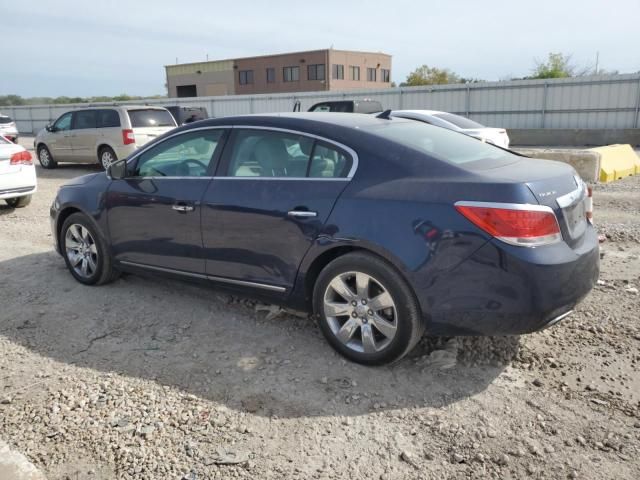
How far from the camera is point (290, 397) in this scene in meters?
3.41

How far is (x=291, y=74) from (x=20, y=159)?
60.4m

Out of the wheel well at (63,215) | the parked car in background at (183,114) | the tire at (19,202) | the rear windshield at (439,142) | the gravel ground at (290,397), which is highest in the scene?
the parked car in background at (183,114)

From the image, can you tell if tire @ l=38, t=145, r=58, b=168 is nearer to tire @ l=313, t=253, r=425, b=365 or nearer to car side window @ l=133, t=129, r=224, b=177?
car side window @ l=133, t=129, r=224, b=177

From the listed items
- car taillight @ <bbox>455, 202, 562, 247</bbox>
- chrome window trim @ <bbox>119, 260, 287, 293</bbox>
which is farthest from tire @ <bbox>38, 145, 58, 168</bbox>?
car taillight @ <bbox>455, 202, 562, 247</bbox>

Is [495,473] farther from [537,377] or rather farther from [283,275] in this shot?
[283,275]

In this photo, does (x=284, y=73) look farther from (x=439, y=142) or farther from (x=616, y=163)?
(x=439, y=142)

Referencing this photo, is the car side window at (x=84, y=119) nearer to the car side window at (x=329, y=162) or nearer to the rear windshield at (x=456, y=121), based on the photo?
the rear windshield at (x=456, y=121)

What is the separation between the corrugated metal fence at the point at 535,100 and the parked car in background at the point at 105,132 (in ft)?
48.0

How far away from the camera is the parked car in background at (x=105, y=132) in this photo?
549 inches

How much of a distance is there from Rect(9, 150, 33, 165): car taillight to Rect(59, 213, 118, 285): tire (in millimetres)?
4398

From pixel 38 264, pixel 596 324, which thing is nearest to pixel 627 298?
pixel 596 324

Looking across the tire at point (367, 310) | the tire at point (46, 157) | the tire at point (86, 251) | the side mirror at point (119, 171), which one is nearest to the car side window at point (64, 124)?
the tire at point (46, 157)

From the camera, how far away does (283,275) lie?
394cm

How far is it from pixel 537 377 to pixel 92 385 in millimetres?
2814
